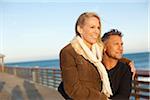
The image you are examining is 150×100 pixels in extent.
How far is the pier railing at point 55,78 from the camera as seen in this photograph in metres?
6.32

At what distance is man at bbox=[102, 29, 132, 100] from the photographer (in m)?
2.40

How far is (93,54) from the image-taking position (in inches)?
85.4

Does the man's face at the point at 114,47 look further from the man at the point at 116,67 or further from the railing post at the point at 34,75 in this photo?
the railing post at the point at 34,75

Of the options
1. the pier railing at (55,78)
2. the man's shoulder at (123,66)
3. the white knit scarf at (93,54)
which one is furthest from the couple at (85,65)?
the pier railing at (55,78)

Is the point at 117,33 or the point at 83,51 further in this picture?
the point at 117,33

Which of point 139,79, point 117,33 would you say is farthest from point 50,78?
point 117,33

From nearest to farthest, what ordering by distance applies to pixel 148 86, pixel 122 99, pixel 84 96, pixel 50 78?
1. pixel 84 96
2. pixel 122 99
3. pixel 148 86
4. pixel 50 78

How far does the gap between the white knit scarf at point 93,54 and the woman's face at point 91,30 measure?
1.6 inches

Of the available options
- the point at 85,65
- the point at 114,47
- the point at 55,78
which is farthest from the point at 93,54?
the point at 55,78

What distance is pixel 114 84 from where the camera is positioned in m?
2.45

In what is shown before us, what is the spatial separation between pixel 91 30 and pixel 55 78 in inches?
388

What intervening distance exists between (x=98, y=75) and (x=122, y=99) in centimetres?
33

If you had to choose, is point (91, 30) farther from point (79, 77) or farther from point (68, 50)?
point (79, 77)

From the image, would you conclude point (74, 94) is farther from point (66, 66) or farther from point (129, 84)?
point (129, 84)
